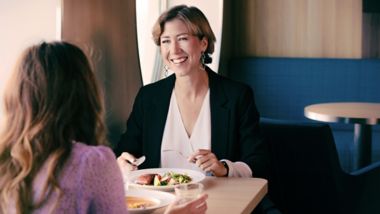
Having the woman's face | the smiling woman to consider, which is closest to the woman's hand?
the woman's face

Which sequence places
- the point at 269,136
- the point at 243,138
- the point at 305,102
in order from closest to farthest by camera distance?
the point at 243,138
the point at 269,136
the point at 305,102

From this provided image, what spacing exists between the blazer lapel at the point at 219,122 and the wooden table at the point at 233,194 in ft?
0.88

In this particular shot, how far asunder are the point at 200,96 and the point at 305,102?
9.50 ft

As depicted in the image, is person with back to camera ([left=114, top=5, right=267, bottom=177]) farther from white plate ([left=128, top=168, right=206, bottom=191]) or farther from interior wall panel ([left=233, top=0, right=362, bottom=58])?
interior wall panel ([left=233, top=0, right=362, bottom=58])

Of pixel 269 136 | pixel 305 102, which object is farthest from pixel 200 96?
pixel 305 102

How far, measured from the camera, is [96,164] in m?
1.25

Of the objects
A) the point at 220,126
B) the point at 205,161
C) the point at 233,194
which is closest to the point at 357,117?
the point at 220,126

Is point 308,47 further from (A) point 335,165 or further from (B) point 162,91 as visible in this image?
(B) point 162,91

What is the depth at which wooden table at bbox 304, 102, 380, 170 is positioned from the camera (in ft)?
11.6

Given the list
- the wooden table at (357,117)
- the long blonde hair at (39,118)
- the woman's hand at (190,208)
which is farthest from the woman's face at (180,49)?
the wooden table at (357,117)

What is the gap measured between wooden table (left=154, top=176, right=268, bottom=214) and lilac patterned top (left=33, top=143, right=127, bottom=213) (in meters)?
0.48

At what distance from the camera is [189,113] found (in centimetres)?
244

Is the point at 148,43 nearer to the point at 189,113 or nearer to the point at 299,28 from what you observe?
the point at 299,28

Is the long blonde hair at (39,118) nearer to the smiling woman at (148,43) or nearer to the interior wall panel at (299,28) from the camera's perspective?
the smiling woman at (148,43)
